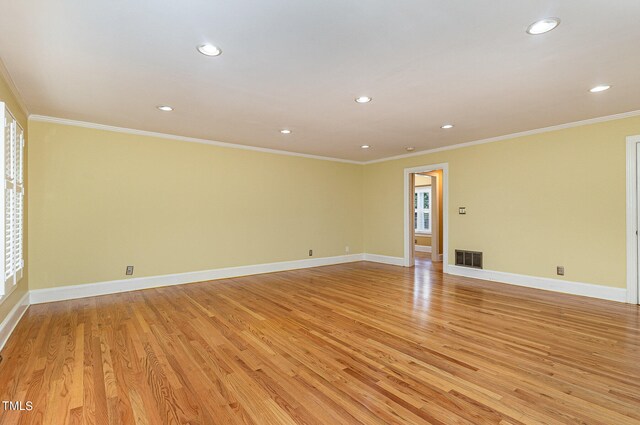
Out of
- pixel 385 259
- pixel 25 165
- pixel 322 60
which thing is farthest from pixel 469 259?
pixel 25 165

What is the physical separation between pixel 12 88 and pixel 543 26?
15.6ft

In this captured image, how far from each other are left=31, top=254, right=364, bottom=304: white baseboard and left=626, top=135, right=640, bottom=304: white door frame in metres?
5.07

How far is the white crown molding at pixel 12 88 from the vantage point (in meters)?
2.74

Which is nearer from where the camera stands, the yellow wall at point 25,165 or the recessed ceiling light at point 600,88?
the yellow wall at point 25,165

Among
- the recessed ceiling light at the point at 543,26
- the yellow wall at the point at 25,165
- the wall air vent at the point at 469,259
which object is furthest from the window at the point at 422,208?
the yellow wall at the point at 25,165

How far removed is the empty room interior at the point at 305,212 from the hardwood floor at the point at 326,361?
0.08 ft

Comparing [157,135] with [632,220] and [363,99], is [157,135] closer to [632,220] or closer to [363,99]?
[363,99]

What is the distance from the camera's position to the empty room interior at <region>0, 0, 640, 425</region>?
6.57 feet

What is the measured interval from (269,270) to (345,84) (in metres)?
4.21

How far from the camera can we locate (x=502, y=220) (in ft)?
17.5

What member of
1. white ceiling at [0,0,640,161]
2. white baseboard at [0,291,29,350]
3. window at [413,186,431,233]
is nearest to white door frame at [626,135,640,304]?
white ceiling at [0,0,640,161]

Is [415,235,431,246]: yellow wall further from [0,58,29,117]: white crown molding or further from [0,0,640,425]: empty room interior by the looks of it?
[0,58,29,117]: white crown molding

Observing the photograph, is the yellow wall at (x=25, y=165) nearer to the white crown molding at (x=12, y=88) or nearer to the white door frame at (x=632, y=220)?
the white crown molding at (x=12, y=88)

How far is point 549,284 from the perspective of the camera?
477 centimetres
